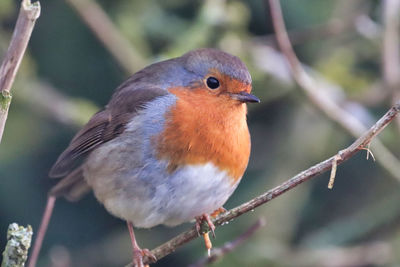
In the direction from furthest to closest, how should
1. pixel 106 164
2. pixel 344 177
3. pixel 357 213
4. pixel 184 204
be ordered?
pixel 344 177, pixel 357 213, pixel 106 164, pixel 184 204

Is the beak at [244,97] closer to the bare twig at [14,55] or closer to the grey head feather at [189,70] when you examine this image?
the grey head feather at [189,70]

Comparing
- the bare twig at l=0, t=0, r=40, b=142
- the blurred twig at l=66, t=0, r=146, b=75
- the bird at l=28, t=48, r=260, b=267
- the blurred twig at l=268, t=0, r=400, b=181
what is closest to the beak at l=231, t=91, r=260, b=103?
the bird at l=28, t=48, r=260, b=267

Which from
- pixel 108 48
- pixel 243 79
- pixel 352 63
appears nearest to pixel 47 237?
pixel 108 48

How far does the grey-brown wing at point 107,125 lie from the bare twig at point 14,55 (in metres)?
1.54

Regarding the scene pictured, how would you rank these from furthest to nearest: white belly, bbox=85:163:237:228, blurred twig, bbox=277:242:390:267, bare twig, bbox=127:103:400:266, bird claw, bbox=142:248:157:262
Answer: blurred twig, bbox=277:242:390:267 → white belly, bbox=85:163:237:228 → bird claw, bbox=142:248:157:262 → bare twig, bbox=127:103:400:266

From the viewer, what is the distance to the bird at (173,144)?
3338 mm

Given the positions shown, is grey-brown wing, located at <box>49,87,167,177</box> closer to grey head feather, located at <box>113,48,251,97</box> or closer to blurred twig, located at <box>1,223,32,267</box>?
grey head feather, located at <box>113,48,251,97</box>

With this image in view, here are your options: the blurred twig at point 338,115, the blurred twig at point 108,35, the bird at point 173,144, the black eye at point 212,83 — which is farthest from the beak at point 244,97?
the blurred twig at point 108,35

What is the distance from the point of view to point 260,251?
4461 millimetres

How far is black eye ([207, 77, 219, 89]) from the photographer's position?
3605 millimetres

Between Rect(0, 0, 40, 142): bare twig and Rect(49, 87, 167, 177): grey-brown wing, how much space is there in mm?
1542

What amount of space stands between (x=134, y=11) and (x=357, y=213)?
2.19 m

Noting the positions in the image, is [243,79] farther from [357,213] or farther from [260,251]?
[357,213]

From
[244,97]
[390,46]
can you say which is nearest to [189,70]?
[244,97]
